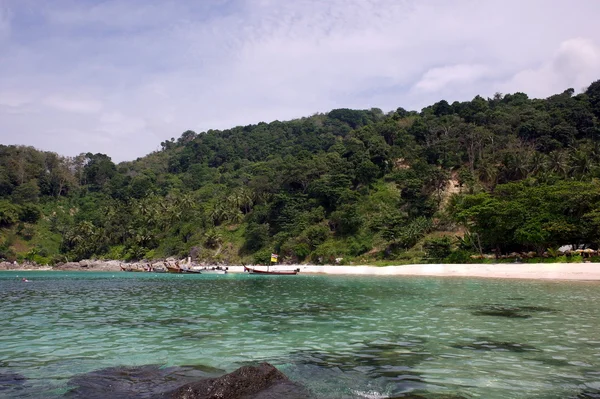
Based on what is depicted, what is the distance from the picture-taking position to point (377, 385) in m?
8.16

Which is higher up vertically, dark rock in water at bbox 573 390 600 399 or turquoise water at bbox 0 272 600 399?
dark rock in water at bbox 573 390 600 399

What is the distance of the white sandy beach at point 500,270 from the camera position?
37156mm

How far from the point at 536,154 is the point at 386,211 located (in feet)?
86.3

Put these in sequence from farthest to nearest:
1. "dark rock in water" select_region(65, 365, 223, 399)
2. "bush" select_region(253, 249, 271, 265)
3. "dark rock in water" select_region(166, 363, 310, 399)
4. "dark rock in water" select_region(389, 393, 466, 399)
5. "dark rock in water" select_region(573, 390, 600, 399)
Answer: "bush" select_region(253, 249, 271, 265)
"dark rock in water" select_region(65, 365, 223, 399)
"dark rock in water" select_region(389, 393, 466, 399)
"dark rock in water" select_region(573, 390, 600, 399)
"dark rock in water" select_region(166, 363, 310, 399)

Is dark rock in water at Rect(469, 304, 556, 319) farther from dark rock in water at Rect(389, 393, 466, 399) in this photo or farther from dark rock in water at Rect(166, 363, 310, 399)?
dark rock in water at Rect(166, 363, 310, 399)

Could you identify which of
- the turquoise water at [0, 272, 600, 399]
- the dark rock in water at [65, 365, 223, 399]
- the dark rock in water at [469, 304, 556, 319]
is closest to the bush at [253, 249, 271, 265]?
the turquoise water at [0, 272, 600, 399]

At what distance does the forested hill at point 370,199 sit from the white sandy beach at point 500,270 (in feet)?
18.9

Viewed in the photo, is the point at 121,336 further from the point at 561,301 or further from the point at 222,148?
the point at 222,148

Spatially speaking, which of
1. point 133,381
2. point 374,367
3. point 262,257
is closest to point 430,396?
point 374,367

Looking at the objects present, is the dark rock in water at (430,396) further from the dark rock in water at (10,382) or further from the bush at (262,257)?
the bush at (262,257)

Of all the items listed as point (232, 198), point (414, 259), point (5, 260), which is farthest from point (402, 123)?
point (5, 260)

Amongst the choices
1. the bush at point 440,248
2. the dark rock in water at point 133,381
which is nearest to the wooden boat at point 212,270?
the bush at point 440,248

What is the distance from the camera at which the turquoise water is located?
8.33m

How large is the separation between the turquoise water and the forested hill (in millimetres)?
34073
